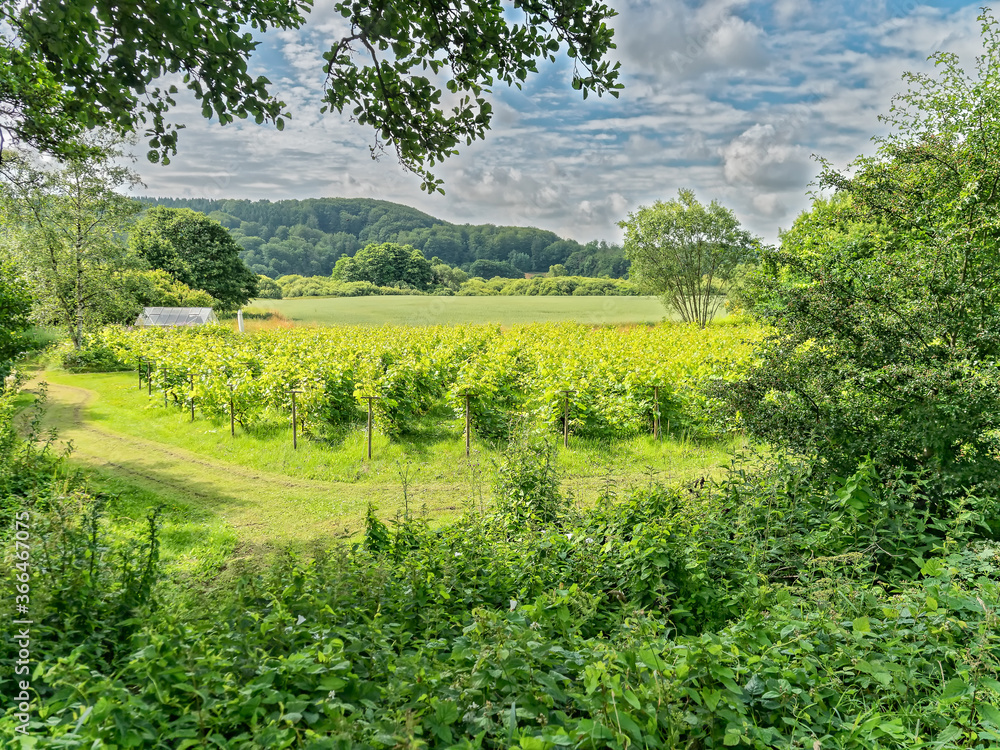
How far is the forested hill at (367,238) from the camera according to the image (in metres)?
80.8

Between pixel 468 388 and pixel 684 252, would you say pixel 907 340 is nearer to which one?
pixel 468 388

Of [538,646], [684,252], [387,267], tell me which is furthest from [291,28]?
[387,267]

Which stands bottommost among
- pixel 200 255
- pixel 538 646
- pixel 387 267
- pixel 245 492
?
pixel 245 492

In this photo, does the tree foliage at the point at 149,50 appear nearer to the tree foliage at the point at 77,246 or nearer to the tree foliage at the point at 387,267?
the tree foliage at the point at 77,246

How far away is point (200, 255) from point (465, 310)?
23.1m

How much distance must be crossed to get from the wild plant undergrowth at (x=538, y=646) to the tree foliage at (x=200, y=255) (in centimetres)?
4793

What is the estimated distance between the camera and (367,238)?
91.1 meters

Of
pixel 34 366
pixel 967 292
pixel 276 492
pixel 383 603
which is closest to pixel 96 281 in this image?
pixel 34 366

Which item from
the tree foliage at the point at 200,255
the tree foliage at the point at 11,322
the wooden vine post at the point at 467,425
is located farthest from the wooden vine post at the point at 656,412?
the tree foliage at the point at 200,255

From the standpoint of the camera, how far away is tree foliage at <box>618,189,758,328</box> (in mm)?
43312

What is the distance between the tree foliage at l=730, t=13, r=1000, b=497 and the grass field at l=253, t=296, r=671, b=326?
1317 inches

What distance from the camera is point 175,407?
14922 millimetres

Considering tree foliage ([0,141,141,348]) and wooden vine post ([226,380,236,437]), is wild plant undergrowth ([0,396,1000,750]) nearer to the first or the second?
wooden vine post ([226,380,236,437])

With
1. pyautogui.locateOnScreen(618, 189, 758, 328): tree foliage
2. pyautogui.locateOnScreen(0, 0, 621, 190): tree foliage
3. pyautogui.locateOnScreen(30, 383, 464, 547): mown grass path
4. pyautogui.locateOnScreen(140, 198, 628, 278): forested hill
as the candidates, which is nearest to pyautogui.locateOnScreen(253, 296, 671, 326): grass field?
pyautogui.locateOnScreen(618, 189, 758, 328): tree foliage
